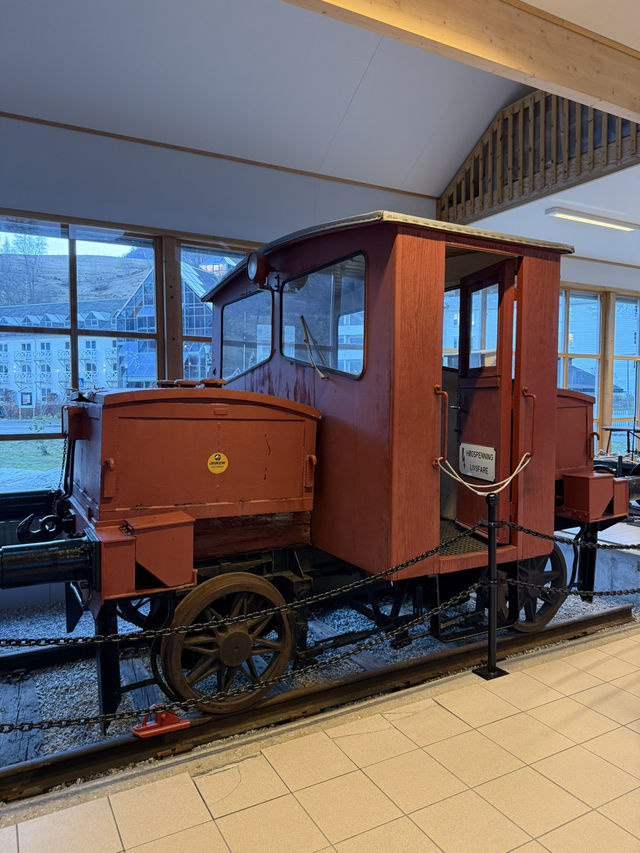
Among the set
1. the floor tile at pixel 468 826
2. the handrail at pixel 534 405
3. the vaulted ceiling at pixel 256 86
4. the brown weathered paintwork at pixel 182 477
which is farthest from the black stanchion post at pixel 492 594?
the vaulted ceiling at pixel 256 86

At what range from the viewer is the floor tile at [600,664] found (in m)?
3.84

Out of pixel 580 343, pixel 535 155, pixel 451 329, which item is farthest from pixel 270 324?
pixel 580 343

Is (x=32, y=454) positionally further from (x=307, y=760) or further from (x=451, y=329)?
(x=451, y=329)

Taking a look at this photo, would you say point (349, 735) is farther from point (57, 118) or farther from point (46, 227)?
point (57, 118)

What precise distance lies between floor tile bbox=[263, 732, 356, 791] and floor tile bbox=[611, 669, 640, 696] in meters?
1.85

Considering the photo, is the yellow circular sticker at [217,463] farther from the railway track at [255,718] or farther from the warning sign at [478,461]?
the warning sign at [478,461]

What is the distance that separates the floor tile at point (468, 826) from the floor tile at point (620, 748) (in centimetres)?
76

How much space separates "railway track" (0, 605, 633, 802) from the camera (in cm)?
269

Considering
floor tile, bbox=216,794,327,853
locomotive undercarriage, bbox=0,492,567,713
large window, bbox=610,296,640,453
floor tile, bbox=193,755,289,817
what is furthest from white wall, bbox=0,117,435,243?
large window, bbox=610,296,640,453

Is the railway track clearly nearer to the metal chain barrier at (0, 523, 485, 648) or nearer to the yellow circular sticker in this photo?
the metal chain barrier at (0, 523, 485, 648)

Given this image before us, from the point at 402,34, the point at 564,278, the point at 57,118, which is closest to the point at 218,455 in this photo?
the point at 402,34

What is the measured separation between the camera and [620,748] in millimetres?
2977

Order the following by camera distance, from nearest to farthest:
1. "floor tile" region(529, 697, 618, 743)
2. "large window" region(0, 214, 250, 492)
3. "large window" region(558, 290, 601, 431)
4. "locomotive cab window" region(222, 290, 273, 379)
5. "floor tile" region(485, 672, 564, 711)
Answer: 1. "floor tile" region(529, 697, 618, 743)
2. "floor tile" region(485, 672, 564, 711)
3. "locomotive cab window" region(222, 290, 273, 379)
4. "large window" region(0, 214, 250, 492)
5. "large window" region(558, 290, 601, 431)

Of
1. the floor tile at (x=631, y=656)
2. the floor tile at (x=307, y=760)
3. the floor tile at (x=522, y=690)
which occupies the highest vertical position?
the floor tile at (x=307, y=760)
